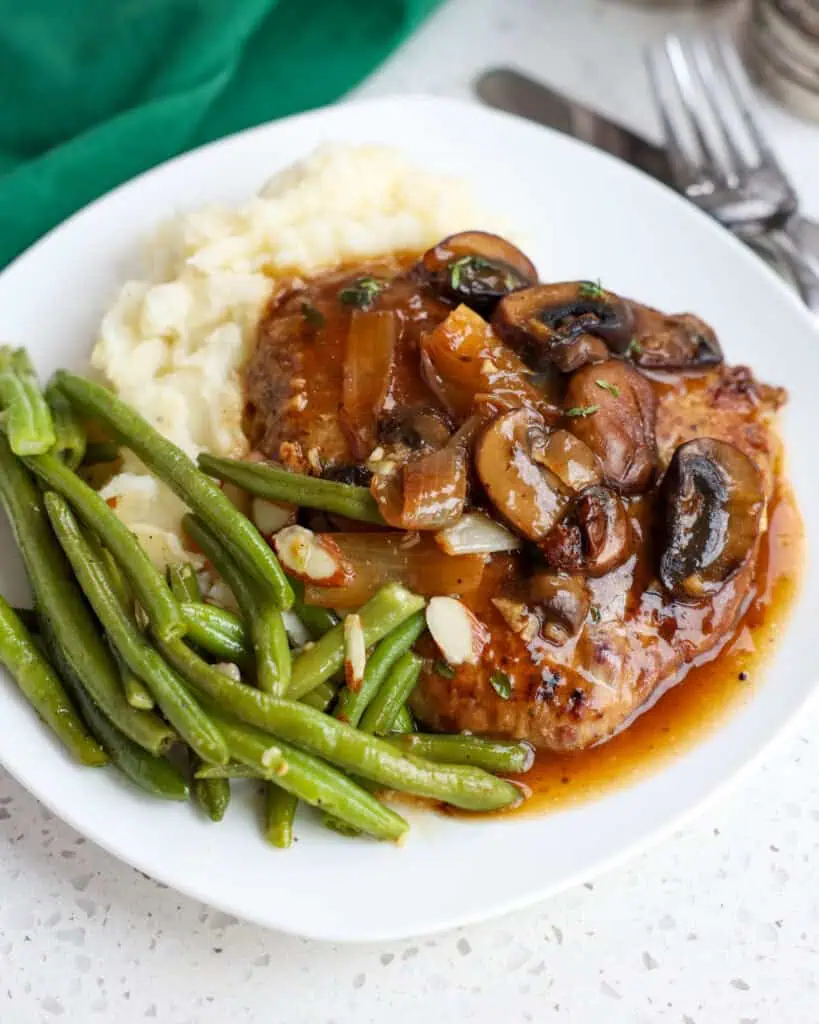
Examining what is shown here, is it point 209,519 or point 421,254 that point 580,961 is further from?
point 421,254

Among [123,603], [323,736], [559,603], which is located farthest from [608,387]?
[123,603]

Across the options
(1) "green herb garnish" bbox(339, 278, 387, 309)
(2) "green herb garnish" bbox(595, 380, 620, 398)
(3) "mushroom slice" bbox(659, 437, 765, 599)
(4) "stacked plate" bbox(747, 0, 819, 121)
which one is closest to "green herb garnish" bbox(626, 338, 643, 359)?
(2) "green herb garnish" bbox(595, 380, 620, 398)

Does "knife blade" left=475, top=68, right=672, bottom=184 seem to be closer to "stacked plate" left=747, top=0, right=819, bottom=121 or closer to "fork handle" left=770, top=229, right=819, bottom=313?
"fork handle" left=770, top=229, right=819, bottom=313

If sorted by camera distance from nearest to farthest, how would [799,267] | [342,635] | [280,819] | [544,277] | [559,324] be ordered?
[280,819] < [342,635] < [559,324] < [544,277] < [799,267]

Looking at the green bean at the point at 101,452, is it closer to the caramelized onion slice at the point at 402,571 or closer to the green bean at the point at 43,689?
the green bean at the point at 43,689

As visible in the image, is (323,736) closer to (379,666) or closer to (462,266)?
(379,666)

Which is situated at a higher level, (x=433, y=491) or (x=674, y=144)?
(x=674, y=144)

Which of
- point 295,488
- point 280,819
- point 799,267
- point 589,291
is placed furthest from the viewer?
point 799,267
